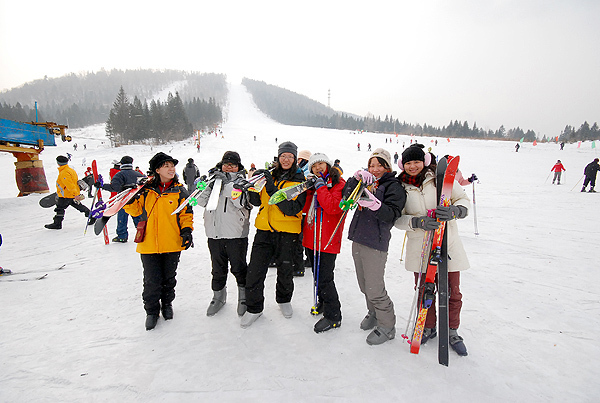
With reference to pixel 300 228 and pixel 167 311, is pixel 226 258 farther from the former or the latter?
pixel 300 228

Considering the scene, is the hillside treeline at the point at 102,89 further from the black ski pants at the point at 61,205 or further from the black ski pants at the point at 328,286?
the black ski pants at the point at 328,286

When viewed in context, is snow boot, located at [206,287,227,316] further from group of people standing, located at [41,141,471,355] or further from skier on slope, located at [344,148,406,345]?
skier on slope, located at [344,148,406,345]

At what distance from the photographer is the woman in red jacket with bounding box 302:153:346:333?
3074 millimetres

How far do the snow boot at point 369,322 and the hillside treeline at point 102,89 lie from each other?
118823 mm

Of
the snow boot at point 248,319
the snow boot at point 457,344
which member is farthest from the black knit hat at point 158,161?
the snow boot at point 457,344

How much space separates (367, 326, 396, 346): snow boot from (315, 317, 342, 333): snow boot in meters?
0.41

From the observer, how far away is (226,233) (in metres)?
3.41

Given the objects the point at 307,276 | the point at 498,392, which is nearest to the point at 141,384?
the point at 307,276

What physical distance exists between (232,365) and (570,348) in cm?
375

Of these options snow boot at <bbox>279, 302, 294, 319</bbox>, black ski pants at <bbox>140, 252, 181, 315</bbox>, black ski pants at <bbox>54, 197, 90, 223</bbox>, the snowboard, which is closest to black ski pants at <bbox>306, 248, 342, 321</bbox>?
snow boot at <bbox>279, 302, 294, 319</bbox>

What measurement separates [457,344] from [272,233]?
2.43 meters

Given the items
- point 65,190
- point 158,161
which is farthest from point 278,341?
point 65,190

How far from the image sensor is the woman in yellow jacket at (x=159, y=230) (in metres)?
3.26

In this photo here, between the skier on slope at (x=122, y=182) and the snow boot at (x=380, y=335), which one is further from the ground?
the skier on slope at (x=122, y=182)
